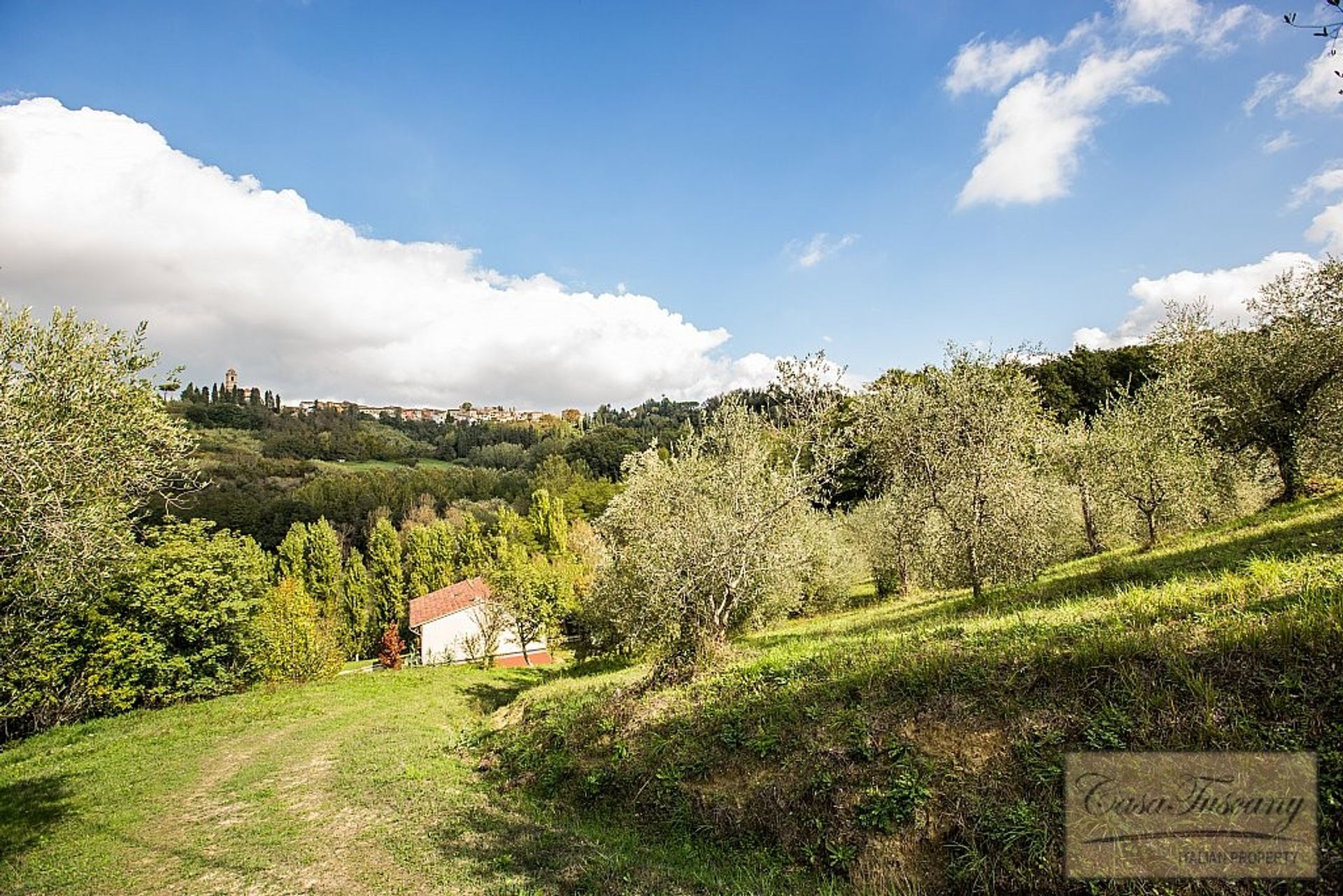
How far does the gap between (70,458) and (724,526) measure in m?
13.5

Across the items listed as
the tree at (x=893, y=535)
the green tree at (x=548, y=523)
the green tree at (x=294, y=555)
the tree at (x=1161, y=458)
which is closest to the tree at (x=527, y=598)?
the tree at (x=893, y=535)

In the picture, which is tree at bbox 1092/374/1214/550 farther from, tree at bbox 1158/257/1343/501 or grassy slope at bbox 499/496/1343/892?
grassy slope at bbox 499/496/1343/892

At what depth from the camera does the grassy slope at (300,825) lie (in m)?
7.64

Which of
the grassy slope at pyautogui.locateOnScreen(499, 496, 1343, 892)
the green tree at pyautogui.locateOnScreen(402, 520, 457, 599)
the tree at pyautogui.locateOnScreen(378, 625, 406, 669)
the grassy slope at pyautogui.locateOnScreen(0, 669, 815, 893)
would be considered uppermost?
the green tree at pyautogui.locateOnScreen(402, 520, 457, 599)

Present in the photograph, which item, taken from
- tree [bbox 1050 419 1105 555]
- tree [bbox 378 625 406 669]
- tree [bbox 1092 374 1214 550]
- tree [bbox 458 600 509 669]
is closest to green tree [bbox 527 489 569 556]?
tree [bbox 378 625 406 669]

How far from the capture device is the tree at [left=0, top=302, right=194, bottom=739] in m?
8.82

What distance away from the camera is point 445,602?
190 ft

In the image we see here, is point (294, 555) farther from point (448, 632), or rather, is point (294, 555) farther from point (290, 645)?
point (290, 645)

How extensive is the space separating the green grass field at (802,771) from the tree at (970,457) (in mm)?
1541

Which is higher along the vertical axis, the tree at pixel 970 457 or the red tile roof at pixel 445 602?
the tree at pixel 970 457

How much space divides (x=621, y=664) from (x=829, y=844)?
23052 millimetres

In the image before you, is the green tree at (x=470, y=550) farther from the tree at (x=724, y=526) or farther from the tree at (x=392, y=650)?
the tree at (x=724, y=526)

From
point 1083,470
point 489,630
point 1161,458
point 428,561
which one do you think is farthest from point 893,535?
point 428,561

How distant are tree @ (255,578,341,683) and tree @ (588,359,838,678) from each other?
18106mm
